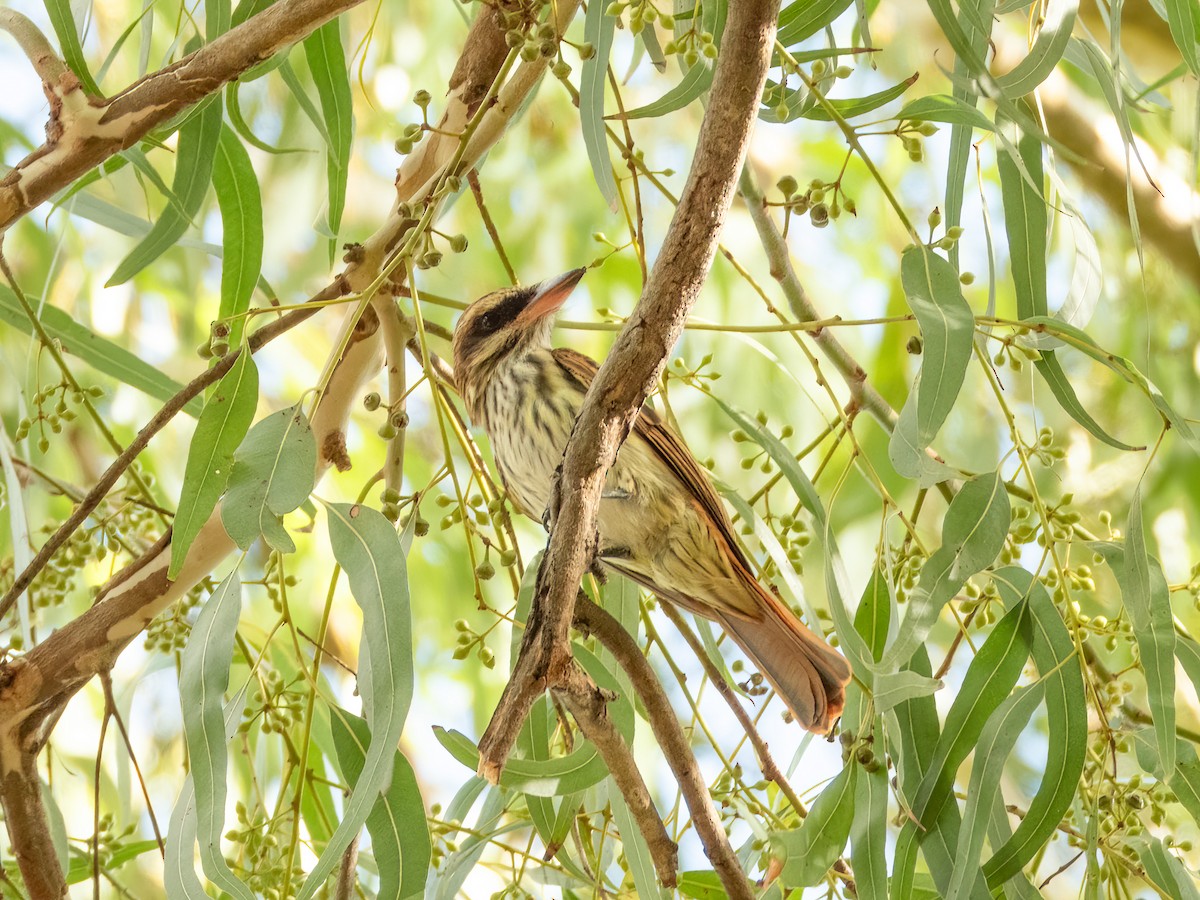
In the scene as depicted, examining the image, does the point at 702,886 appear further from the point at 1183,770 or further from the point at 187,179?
the point at 187,179

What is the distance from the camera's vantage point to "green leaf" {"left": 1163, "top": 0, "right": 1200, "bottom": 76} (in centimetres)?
177

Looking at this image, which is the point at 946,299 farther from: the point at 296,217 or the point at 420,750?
the point at 420,750

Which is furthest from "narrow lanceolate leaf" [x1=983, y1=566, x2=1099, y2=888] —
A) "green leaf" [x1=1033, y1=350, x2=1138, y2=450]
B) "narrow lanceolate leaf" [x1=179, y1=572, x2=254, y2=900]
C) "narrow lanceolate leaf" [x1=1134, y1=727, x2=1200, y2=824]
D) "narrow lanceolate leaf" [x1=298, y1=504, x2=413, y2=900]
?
"narrow lanceolate leaf" [x1=179, y1=572, x2=254, y2=900]

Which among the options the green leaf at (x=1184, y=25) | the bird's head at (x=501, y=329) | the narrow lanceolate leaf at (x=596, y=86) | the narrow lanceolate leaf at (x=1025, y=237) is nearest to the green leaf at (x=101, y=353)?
the bird's head at (x=501, y=329)

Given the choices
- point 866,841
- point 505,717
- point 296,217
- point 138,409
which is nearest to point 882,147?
point 296,217

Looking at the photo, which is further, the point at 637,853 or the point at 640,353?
the point at 637,853

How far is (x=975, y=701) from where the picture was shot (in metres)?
1.80

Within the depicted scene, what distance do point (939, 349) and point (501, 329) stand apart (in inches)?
55.7

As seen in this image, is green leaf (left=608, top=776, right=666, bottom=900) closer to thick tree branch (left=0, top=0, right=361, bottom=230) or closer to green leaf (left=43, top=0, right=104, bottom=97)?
thick tree branch (left=0, top=0, right=361, bottom=230)

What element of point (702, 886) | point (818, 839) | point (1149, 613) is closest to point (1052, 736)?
point (1149, 613)

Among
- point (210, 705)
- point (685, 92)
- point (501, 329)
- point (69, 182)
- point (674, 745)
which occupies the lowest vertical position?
point (210, 705)

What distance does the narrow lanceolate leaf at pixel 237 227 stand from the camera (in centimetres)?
204

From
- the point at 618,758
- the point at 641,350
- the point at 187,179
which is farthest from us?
the point at 187,179

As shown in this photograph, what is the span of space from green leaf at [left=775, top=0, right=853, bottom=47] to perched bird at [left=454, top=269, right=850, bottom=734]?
2.59 feet
